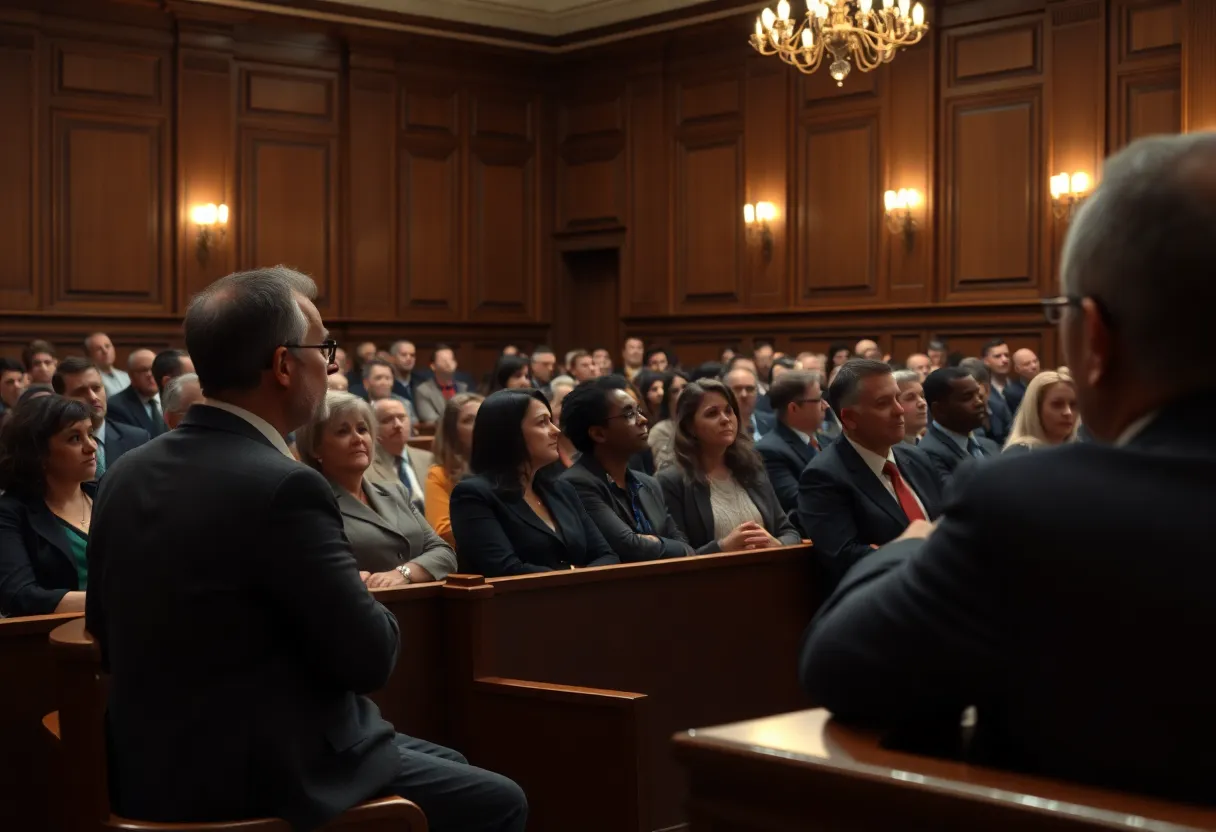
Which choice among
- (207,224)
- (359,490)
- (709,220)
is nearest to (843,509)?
(359,490)

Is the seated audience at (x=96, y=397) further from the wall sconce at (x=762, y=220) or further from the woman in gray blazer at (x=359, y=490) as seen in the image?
the wall sconce at (x=762, y=220)

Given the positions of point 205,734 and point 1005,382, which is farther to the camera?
point 1005,382

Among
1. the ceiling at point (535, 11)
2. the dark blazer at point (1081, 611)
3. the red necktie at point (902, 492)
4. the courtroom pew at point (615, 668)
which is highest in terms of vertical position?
the ceiling at point (535, 11)

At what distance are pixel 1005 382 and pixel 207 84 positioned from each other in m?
8.04

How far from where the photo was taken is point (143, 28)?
43.7 ft

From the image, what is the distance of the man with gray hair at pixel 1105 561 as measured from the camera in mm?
1260

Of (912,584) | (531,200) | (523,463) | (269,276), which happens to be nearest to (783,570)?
(523,463)

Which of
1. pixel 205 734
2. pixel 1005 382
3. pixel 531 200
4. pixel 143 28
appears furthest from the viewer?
pixel 531 200

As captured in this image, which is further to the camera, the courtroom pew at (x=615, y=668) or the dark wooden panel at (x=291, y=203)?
the dark wooden panel at (x=291, y=203)

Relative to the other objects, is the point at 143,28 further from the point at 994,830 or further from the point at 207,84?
the point at 994,830

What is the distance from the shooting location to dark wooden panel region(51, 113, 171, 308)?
1315 cm

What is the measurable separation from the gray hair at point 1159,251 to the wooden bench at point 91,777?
65.6 inches

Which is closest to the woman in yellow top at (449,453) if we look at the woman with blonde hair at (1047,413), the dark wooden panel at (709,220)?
the woman with blonde hair at (1047,413)

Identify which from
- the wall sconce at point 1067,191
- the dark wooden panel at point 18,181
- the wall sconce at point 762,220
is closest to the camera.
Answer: the wall sconce at point 1067,191
